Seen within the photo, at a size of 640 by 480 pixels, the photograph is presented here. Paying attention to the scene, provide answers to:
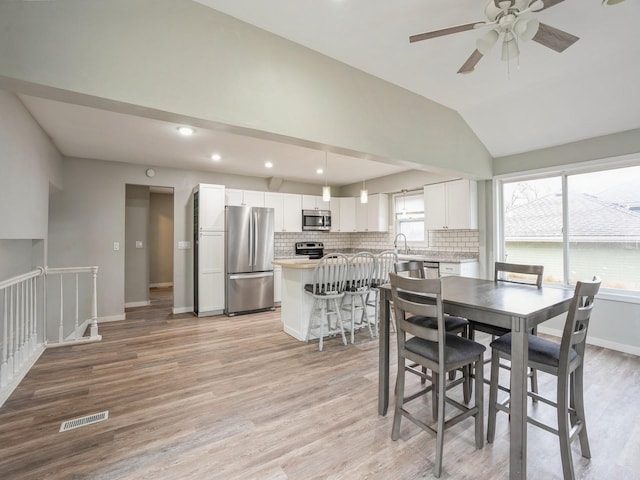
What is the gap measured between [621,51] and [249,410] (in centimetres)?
429

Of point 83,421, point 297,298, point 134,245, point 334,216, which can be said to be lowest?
point 83,421

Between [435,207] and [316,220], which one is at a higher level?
[435,207]

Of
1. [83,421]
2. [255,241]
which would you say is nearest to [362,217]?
[255,241]

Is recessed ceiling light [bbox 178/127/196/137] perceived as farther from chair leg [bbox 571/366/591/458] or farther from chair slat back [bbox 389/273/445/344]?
chair leg [bbox 571/366/591/458]

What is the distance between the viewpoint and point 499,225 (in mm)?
4480

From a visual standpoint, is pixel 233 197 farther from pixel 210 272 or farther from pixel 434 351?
pixel 434 351

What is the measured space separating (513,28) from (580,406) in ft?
7.55

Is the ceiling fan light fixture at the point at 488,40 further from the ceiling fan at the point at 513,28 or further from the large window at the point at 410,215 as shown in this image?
the large window at the point at 410,215

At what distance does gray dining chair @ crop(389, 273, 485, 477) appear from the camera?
1661mm

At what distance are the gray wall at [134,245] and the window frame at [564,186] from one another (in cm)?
639

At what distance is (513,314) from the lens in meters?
1.53

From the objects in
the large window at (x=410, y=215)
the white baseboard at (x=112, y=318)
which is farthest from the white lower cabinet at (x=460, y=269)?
the white baseboard at (x=112, y=318)

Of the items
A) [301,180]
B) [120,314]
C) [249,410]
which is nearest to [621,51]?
[249,410]

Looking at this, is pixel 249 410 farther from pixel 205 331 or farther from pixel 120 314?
pixel 120 314
